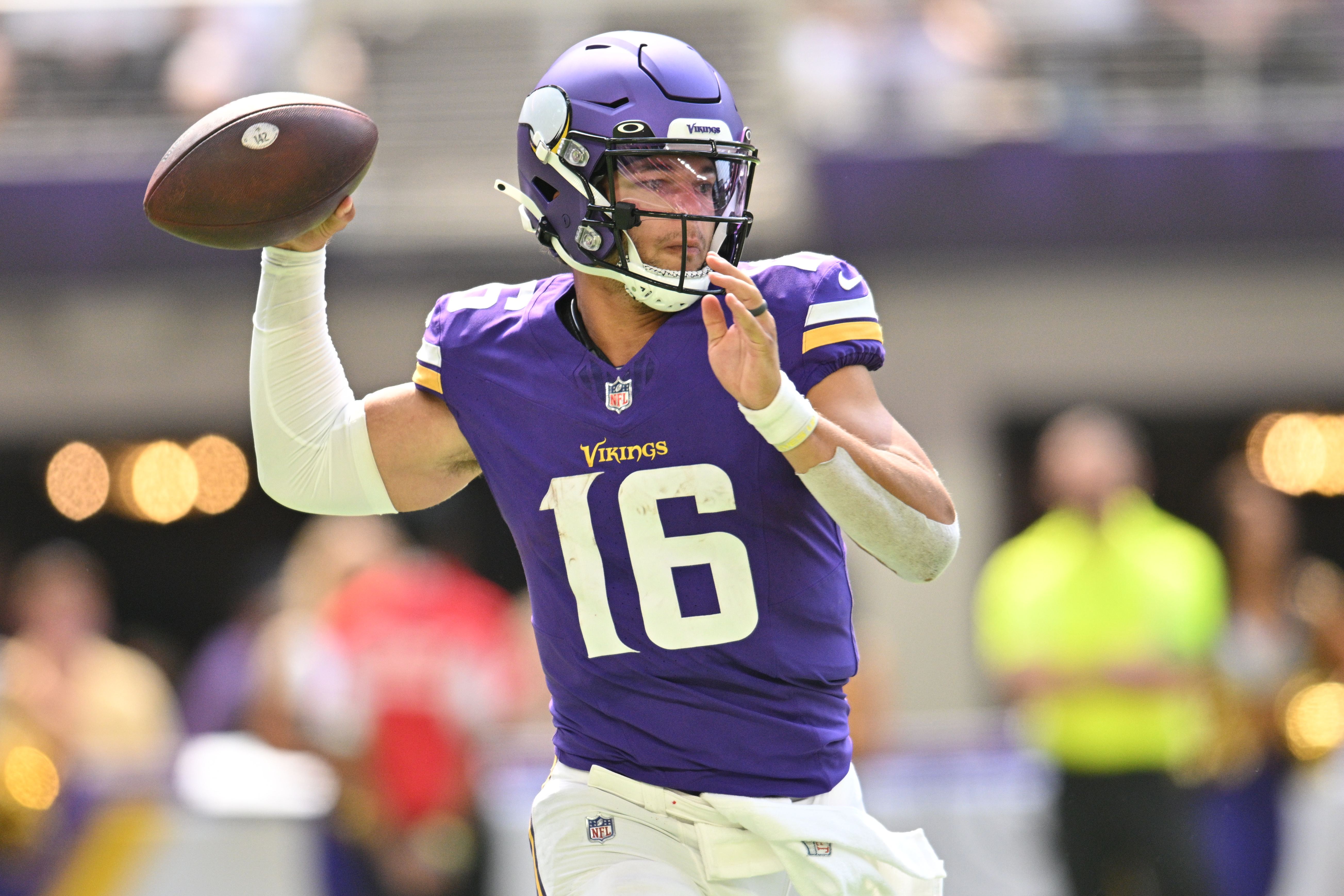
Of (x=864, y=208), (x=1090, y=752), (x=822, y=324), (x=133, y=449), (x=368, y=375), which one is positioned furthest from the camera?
(x=133, y=449)

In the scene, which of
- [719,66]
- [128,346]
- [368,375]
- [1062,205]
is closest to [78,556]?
[128,346]

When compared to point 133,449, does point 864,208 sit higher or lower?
higher

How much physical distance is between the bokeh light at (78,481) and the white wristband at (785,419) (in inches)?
313

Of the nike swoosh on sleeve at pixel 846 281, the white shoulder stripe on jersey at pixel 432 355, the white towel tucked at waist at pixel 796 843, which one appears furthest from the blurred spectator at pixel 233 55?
the white towel tucked at waist at pixel 796 843

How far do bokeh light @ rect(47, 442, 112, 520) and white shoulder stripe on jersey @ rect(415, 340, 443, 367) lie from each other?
23.9 feet

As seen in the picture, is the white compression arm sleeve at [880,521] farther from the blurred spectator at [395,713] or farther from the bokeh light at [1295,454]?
the bokeh light at [1295,454]

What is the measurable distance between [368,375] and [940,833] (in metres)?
4.83

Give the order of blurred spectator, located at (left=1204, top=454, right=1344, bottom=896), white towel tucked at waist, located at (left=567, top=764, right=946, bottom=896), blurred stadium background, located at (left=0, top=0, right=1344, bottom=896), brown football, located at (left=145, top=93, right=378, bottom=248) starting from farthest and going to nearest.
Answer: blurred stadium background, located at (left=0, top=0, right=1344, bottom=896) < blurred spectator, located at (left=1204, top=454, right=1344, bottom=896) < brown football, located at (left=145, top=93, right=378, bottom=248) < white towel tucked at waist, located at (left=567, top=764, right=946, bottom=896)

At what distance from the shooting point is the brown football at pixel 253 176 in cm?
267

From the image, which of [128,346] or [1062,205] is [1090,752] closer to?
[1062,205]

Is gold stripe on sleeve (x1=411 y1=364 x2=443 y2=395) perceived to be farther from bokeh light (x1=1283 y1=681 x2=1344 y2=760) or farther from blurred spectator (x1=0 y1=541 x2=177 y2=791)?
bokeh light (x1=1283 y1=681 x2=1344 y2=760)

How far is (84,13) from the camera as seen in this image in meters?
9.09

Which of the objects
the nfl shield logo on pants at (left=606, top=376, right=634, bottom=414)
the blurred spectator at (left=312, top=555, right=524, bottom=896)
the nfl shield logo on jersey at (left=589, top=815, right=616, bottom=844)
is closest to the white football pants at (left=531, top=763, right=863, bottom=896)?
the nfl shield logo on jersey at (left=589, top=815, right=616, bottom=844)

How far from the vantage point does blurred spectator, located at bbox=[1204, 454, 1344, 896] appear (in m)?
5.22
